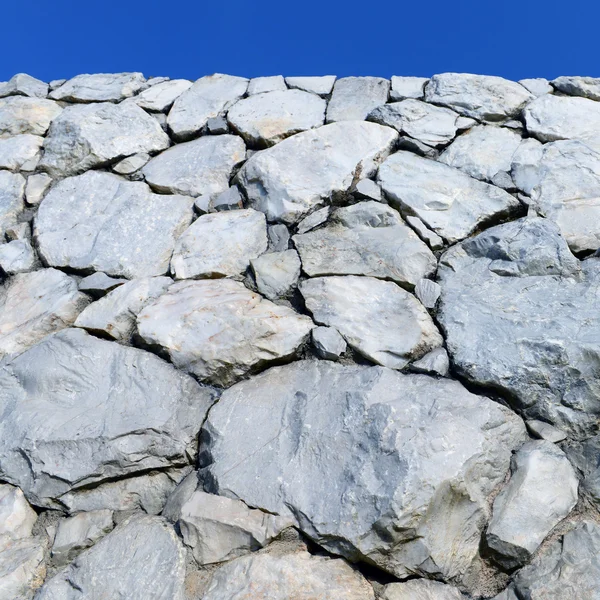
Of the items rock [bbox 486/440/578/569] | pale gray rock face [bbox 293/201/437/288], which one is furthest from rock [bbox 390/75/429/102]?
rock [bbox 486/440/578/569]

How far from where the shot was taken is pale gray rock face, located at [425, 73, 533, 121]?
12.4 feet

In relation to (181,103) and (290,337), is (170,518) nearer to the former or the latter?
(290,337)

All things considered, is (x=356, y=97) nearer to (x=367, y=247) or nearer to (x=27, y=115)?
(x=367, y=247)

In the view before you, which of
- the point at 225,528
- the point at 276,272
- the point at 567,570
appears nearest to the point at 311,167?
the point at 276,272

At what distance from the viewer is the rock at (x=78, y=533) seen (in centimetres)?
220

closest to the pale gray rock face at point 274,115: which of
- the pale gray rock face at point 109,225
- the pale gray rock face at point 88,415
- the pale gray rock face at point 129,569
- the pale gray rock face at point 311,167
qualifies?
the pale gray rock face at point 311,167

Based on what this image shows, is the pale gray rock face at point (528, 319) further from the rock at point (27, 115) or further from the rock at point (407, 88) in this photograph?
the rock at point (27, 115)

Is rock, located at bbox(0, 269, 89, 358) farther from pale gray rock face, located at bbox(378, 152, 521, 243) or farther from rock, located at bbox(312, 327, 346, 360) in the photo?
pale gray rock face, located at bbox(378, 152, 521, 243)

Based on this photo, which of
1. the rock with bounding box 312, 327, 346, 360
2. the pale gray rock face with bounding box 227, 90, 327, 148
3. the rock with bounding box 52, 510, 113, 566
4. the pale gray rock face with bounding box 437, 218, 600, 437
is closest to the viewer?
the rock with bounding box 52, 510, 113, 566

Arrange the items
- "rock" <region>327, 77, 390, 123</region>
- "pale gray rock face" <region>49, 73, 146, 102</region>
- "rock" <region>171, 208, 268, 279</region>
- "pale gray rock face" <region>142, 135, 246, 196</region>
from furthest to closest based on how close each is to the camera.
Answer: "pale gray rock face" <region>49, 73, 146, 102</region> < "rock" <region>327, 77, 390, 123</region> < "pale gray rock face" <region>142, 135, 246, 196</region> < "rock" <region>171, 208, 268, 279</region>

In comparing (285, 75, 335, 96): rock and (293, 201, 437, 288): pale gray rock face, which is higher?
(285, 75, 335, 96): rock

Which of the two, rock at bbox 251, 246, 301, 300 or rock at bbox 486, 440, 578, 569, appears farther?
rock at bbox 251, 246, 301, 300

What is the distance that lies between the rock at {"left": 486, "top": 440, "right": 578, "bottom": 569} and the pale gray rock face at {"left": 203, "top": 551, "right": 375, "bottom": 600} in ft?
1.72

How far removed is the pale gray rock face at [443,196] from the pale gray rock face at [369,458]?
3.34 feet
